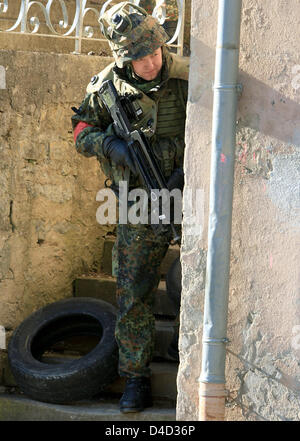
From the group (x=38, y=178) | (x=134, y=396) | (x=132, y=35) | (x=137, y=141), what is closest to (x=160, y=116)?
(x=137, y=141)

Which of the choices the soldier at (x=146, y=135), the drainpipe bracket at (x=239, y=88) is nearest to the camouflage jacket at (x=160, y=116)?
the soldier at (x=146, y=135)

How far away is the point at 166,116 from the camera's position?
13.3 ft

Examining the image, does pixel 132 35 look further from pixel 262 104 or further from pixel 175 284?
pixel 175 284

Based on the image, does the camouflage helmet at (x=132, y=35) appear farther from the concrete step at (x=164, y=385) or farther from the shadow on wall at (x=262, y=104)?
the concrete step at (x=164, y=385)

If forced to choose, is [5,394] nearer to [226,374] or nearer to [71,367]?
[71,367]

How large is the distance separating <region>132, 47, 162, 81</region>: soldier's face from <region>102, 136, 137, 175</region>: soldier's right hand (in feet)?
1.17

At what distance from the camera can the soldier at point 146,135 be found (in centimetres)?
395

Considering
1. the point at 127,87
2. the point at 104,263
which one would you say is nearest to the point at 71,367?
the point at 104,263

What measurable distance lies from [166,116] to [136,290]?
0.92 metres

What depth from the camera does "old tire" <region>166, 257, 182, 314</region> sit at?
466 centimetres

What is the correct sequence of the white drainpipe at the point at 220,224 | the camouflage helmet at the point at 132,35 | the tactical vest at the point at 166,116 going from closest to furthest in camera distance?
the white drainpipe at the point at 220,224
the camouflage helmet at the point at 132,35
the tactical vest at the point at 166,116

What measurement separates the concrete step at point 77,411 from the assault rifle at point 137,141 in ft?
3.19
